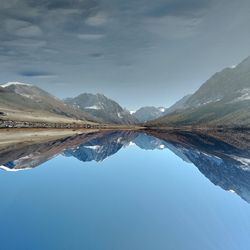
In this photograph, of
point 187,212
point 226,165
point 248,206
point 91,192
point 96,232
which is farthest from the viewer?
point 226,165

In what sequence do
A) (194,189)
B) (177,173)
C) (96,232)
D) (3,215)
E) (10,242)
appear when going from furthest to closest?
(177,173), (194,189), (3,215), (96,232), (10,242)

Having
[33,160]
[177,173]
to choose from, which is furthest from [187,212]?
[33,160]

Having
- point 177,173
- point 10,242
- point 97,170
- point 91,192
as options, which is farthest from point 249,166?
point 10,242

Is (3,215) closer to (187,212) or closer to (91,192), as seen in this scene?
(91,192)

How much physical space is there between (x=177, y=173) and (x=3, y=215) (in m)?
41.7

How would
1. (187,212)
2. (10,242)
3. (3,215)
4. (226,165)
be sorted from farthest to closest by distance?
(226,165) → (187,212) → (3,215) → (10,242)

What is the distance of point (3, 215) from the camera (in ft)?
111

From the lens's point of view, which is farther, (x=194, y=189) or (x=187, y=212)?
(x=194, y=189)

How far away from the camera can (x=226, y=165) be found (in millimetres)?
77062

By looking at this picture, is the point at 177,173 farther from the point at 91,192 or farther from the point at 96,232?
the point at 96,232

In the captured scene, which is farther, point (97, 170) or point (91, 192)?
point (97, 170)

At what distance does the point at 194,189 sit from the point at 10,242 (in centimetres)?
3101

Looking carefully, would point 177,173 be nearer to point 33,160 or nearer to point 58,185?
point 58,185

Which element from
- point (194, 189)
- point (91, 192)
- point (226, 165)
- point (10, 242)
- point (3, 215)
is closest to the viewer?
point (10, 242)
